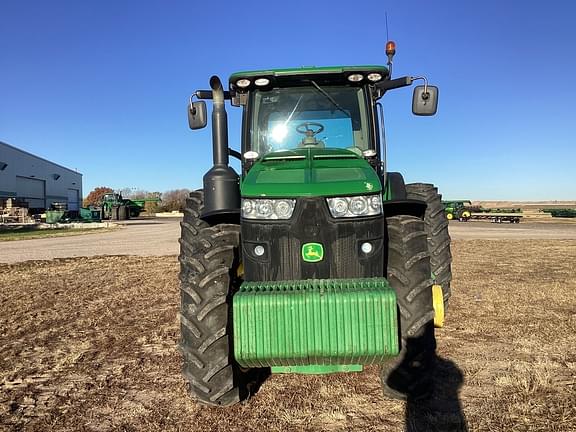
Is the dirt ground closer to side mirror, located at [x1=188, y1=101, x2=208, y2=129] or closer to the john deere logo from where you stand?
the john deere logo

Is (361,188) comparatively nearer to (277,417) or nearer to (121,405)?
(277,417)

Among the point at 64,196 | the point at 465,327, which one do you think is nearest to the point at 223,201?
the point at 465,327

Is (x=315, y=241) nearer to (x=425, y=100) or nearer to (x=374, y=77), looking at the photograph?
(x=374, y=77)

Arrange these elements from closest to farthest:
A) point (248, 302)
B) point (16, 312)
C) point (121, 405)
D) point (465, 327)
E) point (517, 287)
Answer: point (248, 302) → point (121, 405) → point (465, 327) → point (16, 312) → point (517, 287)

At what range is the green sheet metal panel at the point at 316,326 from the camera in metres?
2.85

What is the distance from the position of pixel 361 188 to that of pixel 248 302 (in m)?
1.10

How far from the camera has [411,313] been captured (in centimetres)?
317

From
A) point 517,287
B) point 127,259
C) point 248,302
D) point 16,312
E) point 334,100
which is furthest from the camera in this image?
point 127,259

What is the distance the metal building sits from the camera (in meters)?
49.5

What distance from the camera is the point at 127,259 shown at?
12875mm

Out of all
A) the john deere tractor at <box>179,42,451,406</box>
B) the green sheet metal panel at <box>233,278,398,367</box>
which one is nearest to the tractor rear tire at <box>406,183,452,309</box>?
the john deere tractor at <box>179,42,451,406</box>

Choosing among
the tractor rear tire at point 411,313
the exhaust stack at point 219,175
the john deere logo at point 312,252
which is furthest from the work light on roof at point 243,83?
the tractor rear tire at point 411,313

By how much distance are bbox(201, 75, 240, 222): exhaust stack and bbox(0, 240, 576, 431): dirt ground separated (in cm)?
150

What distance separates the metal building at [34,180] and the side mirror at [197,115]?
152ft
